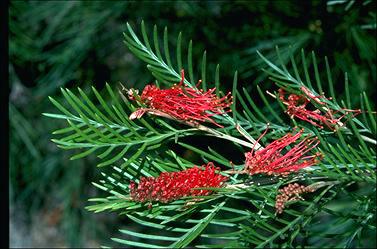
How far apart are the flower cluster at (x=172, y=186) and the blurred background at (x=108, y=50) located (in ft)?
1.27

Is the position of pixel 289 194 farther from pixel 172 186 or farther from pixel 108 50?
pixel 108 50

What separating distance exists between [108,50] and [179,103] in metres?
0.75

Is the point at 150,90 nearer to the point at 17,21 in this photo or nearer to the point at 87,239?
the point at 17,21

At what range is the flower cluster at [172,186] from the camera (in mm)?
305

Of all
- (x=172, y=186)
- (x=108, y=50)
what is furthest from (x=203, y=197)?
(x=108, y=50)

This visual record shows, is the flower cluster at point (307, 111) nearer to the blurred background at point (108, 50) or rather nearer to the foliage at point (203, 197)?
the foliage at point (203, 197)

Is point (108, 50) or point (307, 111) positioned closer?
point (307, 111)

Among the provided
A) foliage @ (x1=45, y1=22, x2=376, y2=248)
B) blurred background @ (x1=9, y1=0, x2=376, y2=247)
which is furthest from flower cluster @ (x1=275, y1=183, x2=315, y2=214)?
blurred background @ (x1=9, y1=0, x2=376, y2=247)

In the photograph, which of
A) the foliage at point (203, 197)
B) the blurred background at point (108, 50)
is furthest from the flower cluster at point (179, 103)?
the blurred background at point (108, 50)

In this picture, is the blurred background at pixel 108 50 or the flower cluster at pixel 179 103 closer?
the flower cluster at pixel 179 103

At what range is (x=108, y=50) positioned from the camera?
1.05m

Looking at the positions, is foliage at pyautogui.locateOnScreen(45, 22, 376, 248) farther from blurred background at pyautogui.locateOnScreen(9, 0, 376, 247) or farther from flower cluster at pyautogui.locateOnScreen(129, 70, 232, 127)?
blurred background at pyautogui.locateOnScreen(9, 0, 376, 247)

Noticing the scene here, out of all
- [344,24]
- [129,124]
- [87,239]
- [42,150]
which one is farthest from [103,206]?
[87,239]

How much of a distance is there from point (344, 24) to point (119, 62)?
0.69m
